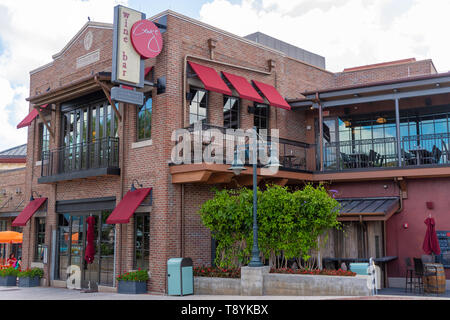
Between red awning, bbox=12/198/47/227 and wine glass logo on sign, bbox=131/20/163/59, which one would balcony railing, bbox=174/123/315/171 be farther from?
red awning, bbox=12/198/47/227

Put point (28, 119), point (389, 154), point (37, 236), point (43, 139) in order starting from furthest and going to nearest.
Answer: point (43, 139) → point (28, 119) → point (37, 236) → point (389, 154)

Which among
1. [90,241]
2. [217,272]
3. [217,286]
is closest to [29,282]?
[90,241]

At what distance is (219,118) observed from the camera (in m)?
17.6

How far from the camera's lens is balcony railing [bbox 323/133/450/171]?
681 inches

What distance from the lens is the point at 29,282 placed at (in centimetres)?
1961

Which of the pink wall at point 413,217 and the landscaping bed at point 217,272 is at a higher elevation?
the pink wall at point 413,217

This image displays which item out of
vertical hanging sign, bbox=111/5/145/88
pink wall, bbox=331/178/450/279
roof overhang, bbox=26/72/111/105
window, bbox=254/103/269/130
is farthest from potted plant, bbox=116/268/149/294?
pink wall, bbox=331/178/450/279

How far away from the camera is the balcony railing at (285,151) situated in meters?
16.0

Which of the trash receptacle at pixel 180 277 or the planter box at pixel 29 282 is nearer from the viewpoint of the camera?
the trash receptacle at pixel 180 277

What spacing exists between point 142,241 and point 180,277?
2426mm

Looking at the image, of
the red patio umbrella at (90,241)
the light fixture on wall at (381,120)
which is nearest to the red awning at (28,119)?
the red patio umbrella at (90,241)

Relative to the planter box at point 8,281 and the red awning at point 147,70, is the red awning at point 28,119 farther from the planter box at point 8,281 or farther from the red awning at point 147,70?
the red awning at point 147,70

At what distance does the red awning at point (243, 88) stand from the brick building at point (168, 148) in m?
0.06

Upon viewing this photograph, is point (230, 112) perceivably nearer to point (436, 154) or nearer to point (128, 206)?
point (128, 206)
